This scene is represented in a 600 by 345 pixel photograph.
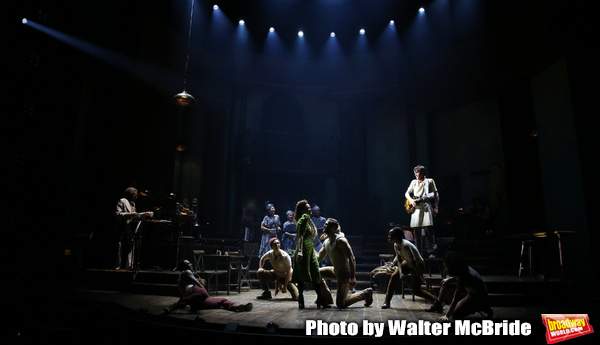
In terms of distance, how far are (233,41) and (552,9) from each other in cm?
1016

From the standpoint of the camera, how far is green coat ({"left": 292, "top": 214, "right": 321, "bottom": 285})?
17.8 feet

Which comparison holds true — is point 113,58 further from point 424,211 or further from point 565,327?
point 565,327

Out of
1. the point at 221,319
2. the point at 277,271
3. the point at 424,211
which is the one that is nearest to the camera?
the point at 221,319

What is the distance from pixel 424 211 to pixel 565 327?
2902 millimetres

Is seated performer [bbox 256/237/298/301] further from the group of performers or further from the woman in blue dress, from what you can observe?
the woman in blue dress

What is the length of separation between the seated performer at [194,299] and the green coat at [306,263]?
0.88m

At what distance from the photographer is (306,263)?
17.9 ft

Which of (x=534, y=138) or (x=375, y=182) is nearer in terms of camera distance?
(x=534, y=138)

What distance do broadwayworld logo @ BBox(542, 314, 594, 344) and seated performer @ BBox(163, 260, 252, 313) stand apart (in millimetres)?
3656

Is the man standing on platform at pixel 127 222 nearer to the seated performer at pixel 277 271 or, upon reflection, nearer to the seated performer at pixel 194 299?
the seated performer at pixel 194 299

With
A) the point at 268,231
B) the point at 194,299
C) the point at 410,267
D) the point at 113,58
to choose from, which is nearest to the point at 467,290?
the point at 410,267

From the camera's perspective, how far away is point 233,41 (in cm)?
1362

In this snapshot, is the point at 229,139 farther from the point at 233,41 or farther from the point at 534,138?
the point at 534,138

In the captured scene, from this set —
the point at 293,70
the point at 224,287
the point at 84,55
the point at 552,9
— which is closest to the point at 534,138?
the point at 552,9
